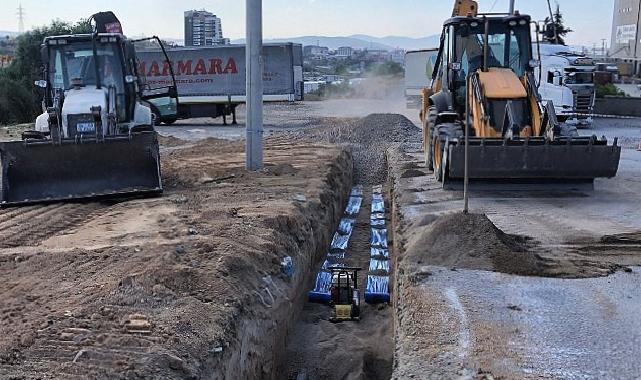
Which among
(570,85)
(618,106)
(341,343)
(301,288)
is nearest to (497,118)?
(301,288)

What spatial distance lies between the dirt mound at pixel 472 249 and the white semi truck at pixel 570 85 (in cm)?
1767

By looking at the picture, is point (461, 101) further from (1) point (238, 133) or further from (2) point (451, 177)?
(1) point (238, 133)

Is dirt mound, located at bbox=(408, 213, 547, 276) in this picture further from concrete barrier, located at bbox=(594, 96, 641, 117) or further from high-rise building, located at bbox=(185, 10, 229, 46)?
high-rise building, located at bbox=(185, 10, 229, 46)

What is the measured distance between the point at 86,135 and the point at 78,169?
747 millimetres

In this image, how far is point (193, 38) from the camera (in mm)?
63812

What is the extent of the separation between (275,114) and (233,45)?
5.73 metres

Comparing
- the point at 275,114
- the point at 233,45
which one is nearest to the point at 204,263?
the point at 233,45

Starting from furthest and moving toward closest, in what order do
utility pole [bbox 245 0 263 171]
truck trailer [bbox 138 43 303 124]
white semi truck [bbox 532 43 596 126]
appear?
truck trailer [bbox 138 43 303 124] < white semi truck [bbox 532 43 596 126] < utility pole [bbox 245 0 263 171]

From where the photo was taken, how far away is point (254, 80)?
12852mm

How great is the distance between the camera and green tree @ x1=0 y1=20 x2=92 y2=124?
105 ft

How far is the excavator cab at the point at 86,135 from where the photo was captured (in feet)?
33.9

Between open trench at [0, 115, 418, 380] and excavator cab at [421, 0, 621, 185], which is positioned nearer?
open trench at [0, 115, 418, 380]

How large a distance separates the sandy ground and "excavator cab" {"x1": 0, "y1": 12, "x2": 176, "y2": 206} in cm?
426

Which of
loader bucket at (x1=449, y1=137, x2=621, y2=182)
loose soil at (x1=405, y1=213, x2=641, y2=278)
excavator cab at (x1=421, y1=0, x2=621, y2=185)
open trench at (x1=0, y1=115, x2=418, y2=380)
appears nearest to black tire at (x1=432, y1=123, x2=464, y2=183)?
excavator cab at (x1=421, y1=0, x2=621, y2=185)
